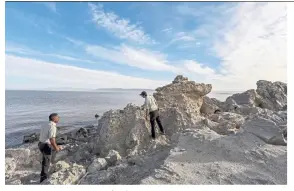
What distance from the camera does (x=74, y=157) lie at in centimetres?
894

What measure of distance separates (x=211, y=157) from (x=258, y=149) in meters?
1.12

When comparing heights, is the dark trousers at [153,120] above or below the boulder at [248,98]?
below

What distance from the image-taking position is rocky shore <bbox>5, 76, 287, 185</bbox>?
549 cm

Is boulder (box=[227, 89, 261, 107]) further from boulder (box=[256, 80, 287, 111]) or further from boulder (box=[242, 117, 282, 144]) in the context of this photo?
boulder (box=[242, 117, 282, 144])

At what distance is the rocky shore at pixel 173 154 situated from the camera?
5488 mm

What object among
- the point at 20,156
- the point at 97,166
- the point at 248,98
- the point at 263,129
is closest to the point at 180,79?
the point at 248,98

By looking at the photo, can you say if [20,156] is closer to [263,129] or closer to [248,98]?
[263,129]

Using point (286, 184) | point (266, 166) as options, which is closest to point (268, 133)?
point (266, 166)

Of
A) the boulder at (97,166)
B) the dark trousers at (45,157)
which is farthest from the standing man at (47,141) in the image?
the boulder at (97,166)

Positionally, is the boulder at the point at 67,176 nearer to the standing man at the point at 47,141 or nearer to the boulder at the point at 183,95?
the standing man at the point at 47,141

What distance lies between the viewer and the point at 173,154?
6.15 m

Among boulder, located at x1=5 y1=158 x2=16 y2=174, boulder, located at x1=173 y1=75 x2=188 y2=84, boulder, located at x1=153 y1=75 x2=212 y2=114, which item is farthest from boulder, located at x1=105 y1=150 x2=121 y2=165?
boulder, located at x1=173 y1=75 x2=188 y2=84

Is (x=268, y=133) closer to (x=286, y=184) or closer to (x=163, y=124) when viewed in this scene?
(x=286, y=184)

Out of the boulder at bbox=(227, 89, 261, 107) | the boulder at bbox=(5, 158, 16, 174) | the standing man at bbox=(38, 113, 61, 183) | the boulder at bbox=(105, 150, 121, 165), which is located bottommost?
the boulder at bbox=(5, 158, 16, 174)
